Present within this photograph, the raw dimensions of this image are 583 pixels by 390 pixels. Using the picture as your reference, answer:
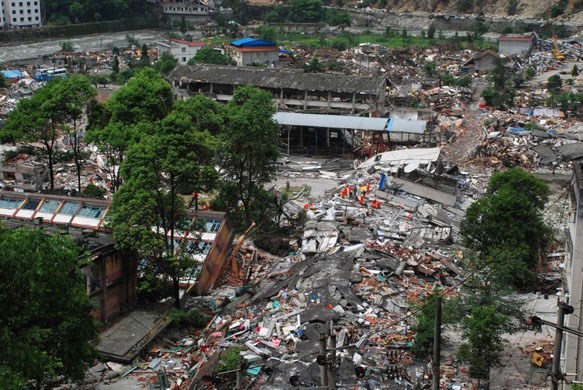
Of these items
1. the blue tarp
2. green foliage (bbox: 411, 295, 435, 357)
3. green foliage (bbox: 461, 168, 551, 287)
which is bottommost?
green foliage (bbox: 411, 295, 435, 357)

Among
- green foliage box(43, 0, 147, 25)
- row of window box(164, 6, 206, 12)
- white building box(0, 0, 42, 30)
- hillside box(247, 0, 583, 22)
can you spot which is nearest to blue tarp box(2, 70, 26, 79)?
white building box(0, 0, 42, 30)

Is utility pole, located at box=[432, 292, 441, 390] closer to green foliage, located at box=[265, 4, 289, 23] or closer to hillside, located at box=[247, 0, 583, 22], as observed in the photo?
hillside, located at box=[247, 0, 583, 22]

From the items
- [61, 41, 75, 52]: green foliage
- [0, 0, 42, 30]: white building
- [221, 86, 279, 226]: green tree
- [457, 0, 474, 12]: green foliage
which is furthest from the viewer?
[457, 0, 474, 12]: green foliage

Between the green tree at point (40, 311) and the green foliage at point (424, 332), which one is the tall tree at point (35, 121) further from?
the green foliage at point (424, 332)

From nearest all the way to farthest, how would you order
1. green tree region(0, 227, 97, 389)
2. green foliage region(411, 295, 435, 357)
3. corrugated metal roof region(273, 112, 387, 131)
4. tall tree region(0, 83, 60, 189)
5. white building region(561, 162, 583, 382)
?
1. green tree region(0, 227, 97, 389)
2. white building region(561, 162, 583, 382)
3. green foliage region(411, 295, 435, 357)
4. tall tree region(0, 83, 60, 189)
5. corrugated metal roof region(273, 112, 387, 131)

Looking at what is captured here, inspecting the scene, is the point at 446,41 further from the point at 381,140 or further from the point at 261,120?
the point at 261,120

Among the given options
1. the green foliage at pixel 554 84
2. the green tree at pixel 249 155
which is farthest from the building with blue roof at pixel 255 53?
the green tree at pixel 249 155

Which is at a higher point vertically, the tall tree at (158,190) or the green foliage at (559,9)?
the green foliage at (559,9)

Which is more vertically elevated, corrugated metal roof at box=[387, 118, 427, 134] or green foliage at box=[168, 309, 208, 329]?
corrugated metal roof at box=[387, 118, 427, 134]

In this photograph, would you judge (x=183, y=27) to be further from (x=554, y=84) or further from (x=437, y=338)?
(x=437, y=338)
